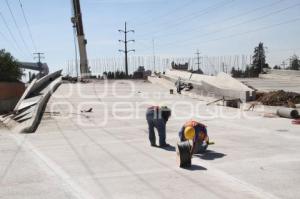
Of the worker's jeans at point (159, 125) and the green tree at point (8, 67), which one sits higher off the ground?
the green tree at point (8, 67)

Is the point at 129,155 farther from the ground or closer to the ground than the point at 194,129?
closer to the ground

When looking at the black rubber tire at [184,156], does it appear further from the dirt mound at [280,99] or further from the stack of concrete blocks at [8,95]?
the stack of concrete blocks at [8,95]

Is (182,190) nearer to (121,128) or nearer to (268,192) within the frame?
(268,192)

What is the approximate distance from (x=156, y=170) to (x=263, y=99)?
15272 mm

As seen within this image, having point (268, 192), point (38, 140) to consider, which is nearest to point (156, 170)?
point (268, 192)

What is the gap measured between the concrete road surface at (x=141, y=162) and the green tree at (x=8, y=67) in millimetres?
35145

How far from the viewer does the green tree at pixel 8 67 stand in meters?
52.6

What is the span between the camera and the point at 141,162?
10320 millimetres

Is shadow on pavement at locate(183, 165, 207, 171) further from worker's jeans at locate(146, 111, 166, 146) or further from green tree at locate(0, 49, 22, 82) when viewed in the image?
green tree at locate(0, 49, 22, 82)

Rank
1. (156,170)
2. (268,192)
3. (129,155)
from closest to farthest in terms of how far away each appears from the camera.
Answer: (268,192) < (156,170) < (129,155)

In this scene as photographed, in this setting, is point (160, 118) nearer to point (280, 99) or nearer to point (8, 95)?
point (280, 99)

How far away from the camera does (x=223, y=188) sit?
7.88 m

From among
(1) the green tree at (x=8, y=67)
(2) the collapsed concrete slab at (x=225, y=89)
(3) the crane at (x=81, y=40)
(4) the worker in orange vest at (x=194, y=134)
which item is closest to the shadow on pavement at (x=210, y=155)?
(4) the worker in orange vest at (x=194, y=134)

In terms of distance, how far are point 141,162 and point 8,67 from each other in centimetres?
4707
